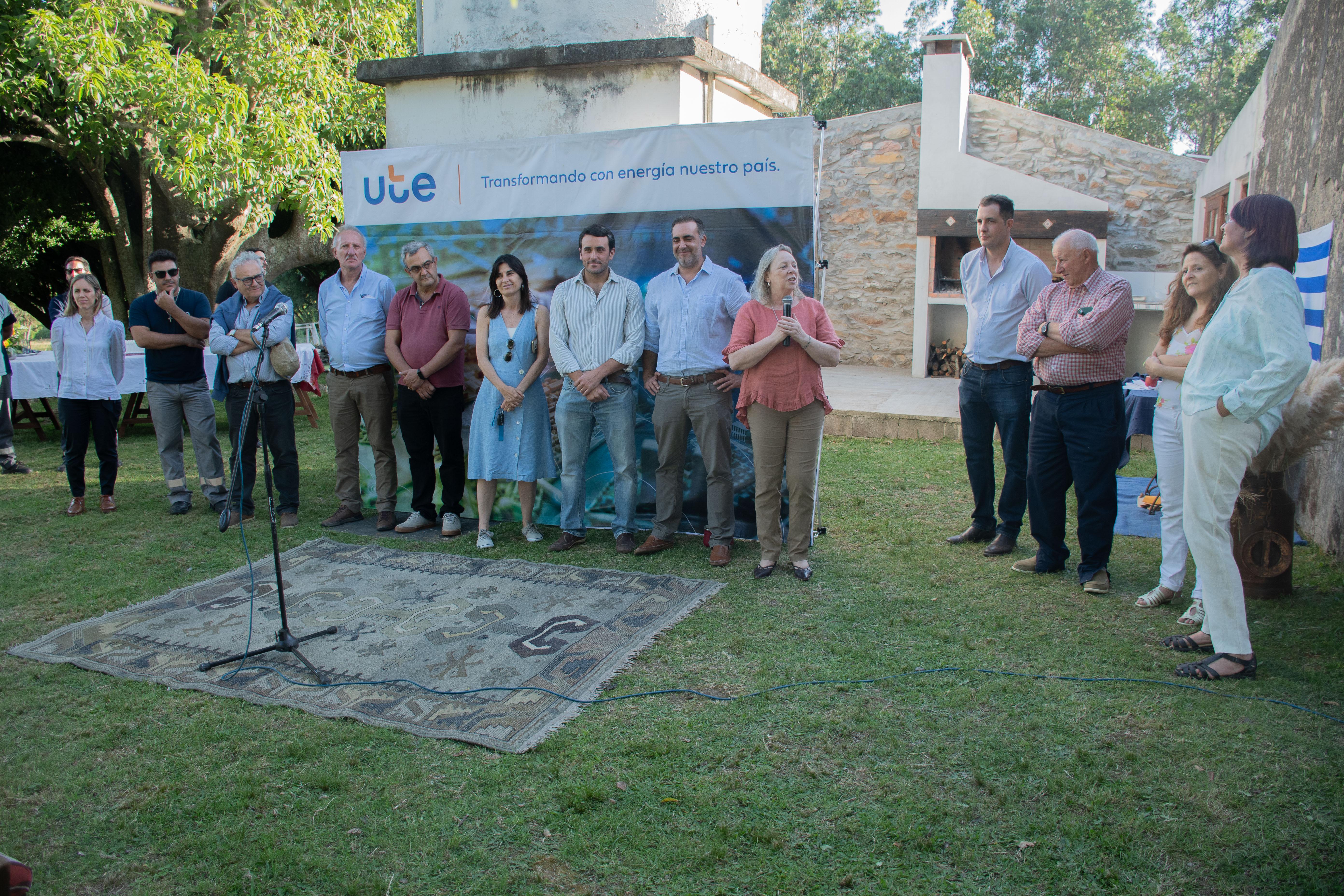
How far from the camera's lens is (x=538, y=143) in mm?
5855

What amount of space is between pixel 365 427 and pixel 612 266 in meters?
2.18

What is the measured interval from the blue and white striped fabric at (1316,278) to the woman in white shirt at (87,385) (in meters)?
8.00

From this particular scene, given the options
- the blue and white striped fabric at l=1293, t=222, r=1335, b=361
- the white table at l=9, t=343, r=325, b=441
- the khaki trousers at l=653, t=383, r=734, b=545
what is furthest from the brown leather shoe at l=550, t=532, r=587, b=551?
the blue and white striped fabric at l=1293, t=222, r=1335, b=361

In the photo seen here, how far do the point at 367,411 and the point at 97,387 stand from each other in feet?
7.18

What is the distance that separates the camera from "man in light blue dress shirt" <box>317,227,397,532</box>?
6145 millimetres

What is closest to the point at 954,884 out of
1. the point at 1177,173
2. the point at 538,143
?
the point at 538,143

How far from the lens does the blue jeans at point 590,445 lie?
18.3 feet

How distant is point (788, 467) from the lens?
16.5 feet

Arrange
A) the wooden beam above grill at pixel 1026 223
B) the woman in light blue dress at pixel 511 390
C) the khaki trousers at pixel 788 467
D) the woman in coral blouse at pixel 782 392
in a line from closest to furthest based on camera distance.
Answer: the woman in coral blouse at pixel 782 392, the khaki trousers at pixel 788 467, the woman in light blue dress at pixel 511 390, the wooden beam above grill at pixel 1026 223

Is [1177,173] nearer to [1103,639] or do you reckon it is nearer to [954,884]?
[1103,639]

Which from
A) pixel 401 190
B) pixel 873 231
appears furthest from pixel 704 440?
pixel 873 231

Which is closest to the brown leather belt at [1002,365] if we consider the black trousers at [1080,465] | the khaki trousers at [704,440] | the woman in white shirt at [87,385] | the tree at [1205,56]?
the black trousers at [1080,465]

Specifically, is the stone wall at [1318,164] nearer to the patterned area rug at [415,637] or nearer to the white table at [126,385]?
the patterned area rug at [415,637]

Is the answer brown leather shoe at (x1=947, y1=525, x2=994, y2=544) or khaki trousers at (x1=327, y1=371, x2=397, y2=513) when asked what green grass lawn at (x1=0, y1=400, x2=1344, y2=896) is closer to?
brown leather shoe at (x1=947, y1=525, x2=994, y2=544)
